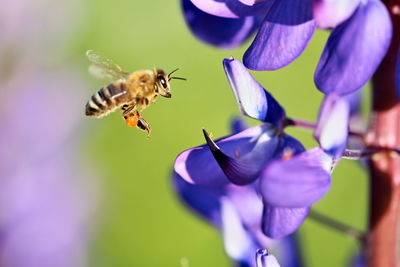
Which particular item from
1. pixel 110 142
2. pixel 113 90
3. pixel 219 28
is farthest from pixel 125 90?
pixel 110 142

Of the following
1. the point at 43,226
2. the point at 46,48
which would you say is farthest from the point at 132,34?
the point at 43,226

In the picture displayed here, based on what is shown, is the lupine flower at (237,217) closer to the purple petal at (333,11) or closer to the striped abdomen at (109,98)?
the striped abdomen at (109,98)

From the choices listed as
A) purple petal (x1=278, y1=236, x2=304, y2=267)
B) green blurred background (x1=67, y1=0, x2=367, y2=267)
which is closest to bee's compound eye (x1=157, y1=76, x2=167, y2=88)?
purple petal (x1=278, y1=236, x2=304, y2=267)

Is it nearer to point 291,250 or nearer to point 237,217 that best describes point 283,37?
point 237,217

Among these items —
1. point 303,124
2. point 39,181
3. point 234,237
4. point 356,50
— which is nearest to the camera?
point 356,50

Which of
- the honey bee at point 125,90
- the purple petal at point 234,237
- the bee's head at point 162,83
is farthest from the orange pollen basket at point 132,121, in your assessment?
the purple petal at point 234,237

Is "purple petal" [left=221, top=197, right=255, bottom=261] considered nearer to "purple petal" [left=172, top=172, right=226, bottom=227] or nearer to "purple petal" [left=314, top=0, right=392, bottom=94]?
"purple petal" [left=172, top=172, right=226, bottom=227]

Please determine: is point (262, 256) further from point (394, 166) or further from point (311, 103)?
point (311, 103)
